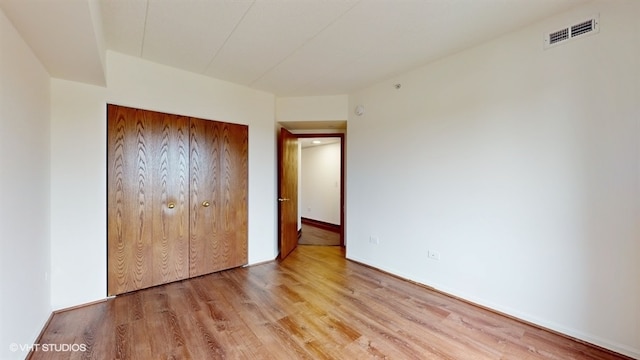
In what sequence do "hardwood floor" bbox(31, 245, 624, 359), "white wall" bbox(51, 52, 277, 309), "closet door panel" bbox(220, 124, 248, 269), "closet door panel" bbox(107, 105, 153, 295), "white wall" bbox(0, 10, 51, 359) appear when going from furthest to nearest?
1. "closet door panel" bbox(220, 124, 248, 269)
2. "closet door panel" bbox(107, 105, 153, 295)
3. "white wall" bbox(51, 52, 277, 309)
4. "hardwood floor" bbox(31, 245, 624, 359)
5. "white wall" bbox(0, 10, 51, 359)

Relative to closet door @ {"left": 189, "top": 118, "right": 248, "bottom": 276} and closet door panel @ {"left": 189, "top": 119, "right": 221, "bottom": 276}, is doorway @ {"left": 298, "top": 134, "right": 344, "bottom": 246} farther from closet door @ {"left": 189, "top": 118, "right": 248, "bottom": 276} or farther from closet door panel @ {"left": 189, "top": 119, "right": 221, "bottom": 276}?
closet door panel @ {"left": 189, "top": 119, "right": 221, "bottom": 276}

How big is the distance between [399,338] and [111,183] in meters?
3.05

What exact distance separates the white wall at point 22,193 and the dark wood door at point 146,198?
486 mm

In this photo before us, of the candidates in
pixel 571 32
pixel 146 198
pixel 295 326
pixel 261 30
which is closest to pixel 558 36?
pixel 571 32

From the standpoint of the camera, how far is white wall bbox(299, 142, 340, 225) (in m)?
6.33

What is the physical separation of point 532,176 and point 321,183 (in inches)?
194

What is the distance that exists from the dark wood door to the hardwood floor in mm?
229

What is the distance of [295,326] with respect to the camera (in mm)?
2131

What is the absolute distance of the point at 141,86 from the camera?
2.71 m

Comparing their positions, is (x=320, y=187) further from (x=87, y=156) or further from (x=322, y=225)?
(x=87, y=156)

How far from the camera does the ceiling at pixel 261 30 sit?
1701 mm

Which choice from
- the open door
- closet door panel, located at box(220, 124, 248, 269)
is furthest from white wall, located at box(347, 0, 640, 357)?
closet door panel, located at box(220, 124, 248, 269)

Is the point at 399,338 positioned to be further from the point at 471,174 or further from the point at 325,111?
the point at 325,111

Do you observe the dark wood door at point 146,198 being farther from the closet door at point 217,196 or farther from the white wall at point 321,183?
the white wall at point 321,183
